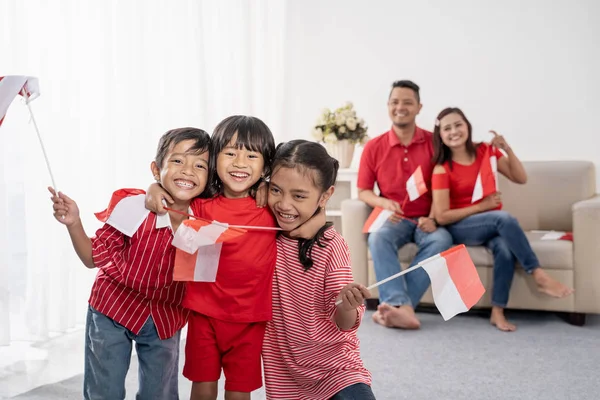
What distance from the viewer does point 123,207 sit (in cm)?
171

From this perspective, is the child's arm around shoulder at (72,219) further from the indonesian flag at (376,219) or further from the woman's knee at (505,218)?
the woman's knee at (505,218)

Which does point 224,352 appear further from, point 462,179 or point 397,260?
point 462,179

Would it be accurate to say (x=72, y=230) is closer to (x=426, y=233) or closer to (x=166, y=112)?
(x=166, y=112)

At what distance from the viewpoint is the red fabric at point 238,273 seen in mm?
1669

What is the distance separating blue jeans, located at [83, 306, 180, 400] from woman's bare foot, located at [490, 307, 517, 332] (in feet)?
6.28

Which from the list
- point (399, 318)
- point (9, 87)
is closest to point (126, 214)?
point (9, 87)

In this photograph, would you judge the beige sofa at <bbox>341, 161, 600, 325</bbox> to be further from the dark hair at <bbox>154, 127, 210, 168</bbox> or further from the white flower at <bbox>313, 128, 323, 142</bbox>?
the dark hair at <bbox>154, 127, 210, 168</bbox>

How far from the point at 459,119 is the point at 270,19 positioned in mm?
1606

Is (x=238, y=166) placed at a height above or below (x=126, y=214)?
above

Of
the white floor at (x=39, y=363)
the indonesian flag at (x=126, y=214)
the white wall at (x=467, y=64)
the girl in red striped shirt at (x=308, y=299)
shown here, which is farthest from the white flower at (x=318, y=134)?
the indonesian flag at (x=126, y=214)

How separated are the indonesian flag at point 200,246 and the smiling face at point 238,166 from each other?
0.11 metres

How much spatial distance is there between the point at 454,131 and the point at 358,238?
0.76 m

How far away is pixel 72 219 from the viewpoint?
1.67 m

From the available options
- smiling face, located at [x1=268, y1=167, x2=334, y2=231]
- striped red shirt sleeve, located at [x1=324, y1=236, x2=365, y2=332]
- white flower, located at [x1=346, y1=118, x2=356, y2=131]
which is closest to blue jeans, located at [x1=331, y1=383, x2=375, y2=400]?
striped red shirt sleeve, located at [x1=324, y1=236, x2=365, y2=332]
